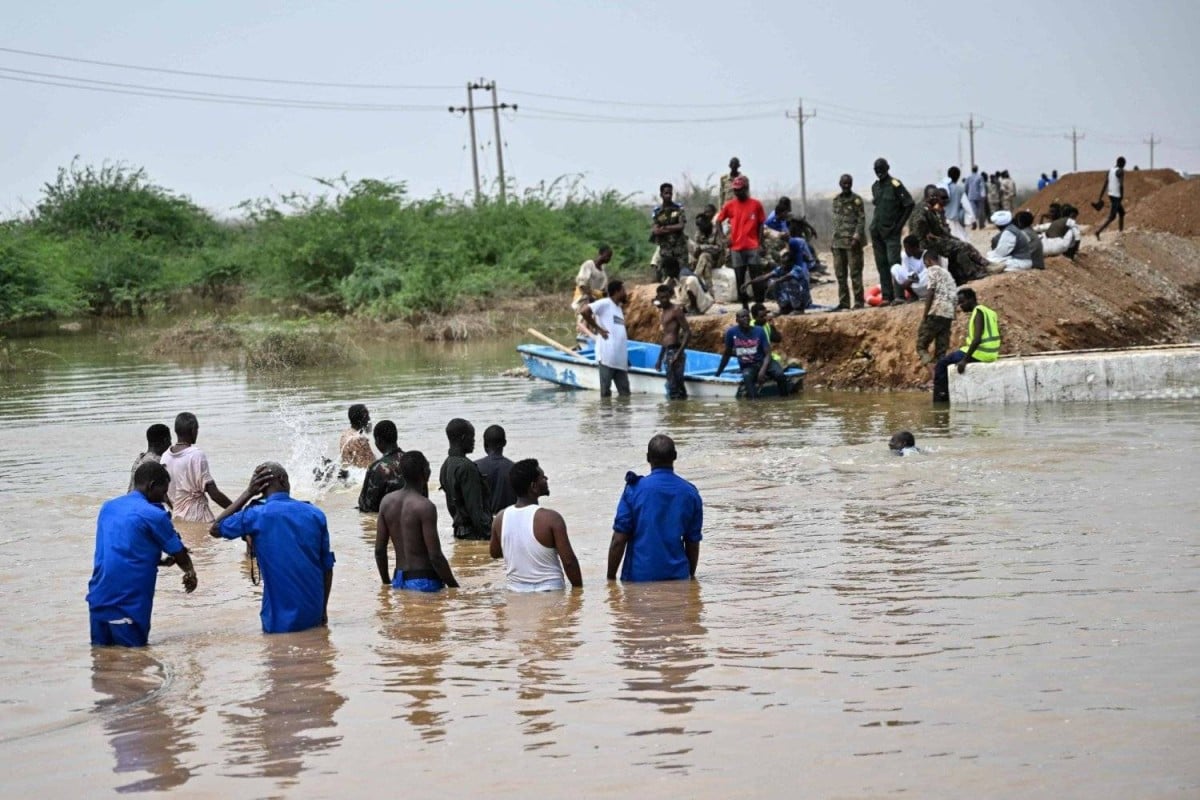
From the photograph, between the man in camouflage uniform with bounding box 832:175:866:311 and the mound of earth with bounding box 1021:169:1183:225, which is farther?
the mound of earth with bounding box 1021:169:1183:225

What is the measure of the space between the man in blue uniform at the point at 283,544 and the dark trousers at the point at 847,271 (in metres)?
14.1

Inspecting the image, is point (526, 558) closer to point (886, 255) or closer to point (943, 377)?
point (943, 377)

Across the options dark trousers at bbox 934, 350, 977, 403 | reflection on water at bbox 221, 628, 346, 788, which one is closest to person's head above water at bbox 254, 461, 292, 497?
reflection on water at bbox 221, 628, 346, 788

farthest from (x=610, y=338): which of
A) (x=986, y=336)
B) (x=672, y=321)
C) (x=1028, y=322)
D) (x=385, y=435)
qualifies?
(x=385, y=435)

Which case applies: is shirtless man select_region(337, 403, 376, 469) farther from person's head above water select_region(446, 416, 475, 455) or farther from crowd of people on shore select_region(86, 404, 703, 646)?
person's head above water select_region(446, 416, 475, 455)

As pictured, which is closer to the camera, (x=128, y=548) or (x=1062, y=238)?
(x=128, y=548)

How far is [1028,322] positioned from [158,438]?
44.0 ft

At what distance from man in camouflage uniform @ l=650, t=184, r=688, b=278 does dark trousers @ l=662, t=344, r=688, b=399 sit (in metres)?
3.03

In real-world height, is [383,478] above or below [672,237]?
below

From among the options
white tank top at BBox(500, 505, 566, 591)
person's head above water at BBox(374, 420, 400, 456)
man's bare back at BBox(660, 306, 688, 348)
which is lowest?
white tank top at BBox(500, 505, 566, 591)

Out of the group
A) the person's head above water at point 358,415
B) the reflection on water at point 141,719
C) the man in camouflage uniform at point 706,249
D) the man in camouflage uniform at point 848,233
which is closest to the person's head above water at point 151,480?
the reflection on water at point 141,719

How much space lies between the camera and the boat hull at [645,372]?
2109cm

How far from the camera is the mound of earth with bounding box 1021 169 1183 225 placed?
45844 mm

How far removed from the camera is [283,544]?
27.3 feet
